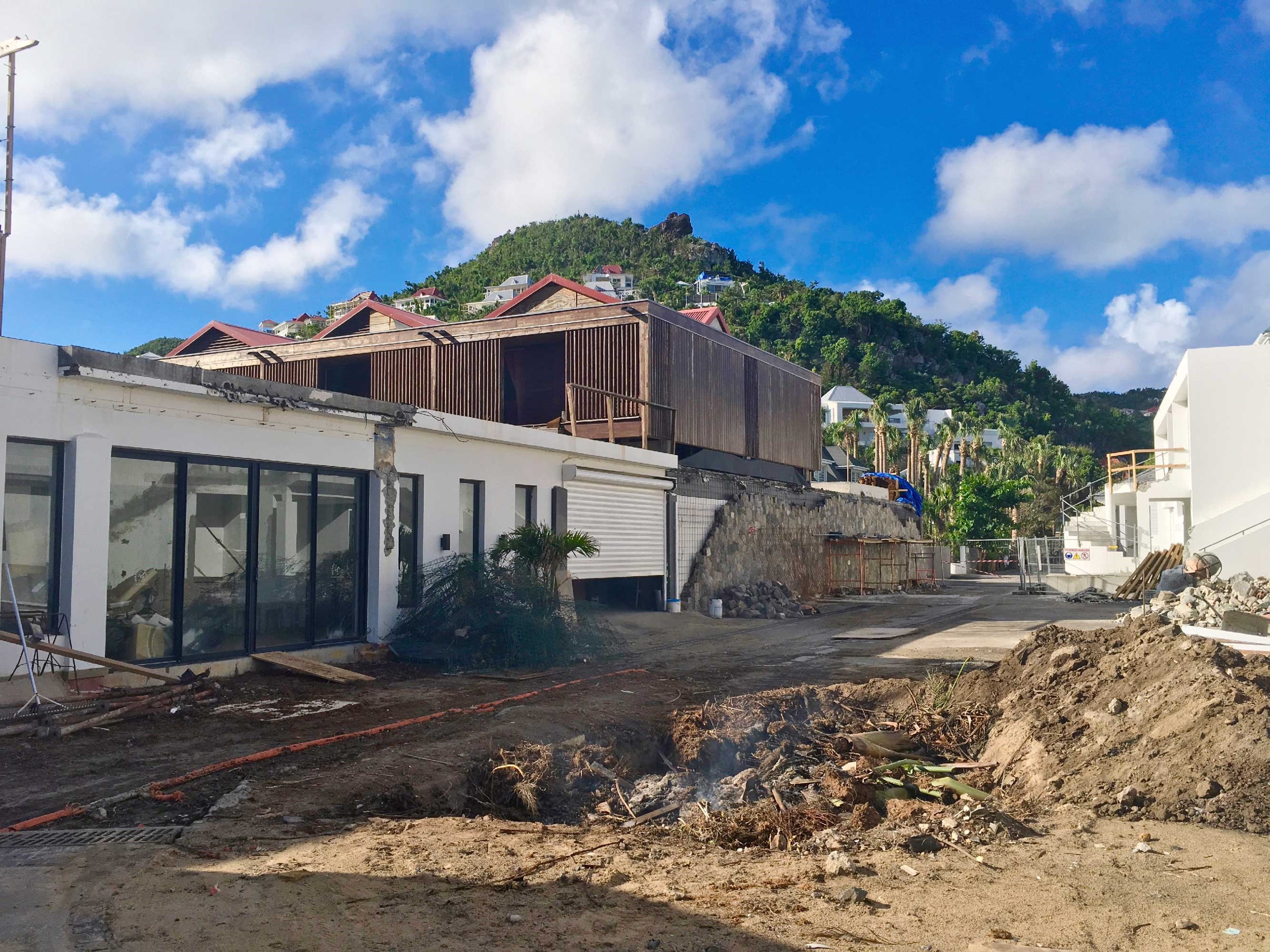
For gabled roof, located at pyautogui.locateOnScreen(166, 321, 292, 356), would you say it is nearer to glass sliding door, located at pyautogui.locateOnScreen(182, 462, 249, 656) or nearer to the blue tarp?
glass sliding door, located at pyautogui.locateOnScreen(182, 462, 249, 656)

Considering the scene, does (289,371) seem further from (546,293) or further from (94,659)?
(94,659)

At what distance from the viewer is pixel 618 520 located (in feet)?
63.9

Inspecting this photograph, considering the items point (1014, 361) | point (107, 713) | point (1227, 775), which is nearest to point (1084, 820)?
point (1227, 775)

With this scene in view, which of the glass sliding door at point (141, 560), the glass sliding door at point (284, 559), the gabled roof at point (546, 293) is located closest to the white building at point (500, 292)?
the gabled roof at point (546, 293)

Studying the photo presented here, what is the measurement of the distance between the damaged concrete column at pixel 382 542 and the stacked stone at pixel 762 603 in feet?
33.1

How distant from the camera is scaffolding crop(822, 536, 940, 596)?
98.3ft

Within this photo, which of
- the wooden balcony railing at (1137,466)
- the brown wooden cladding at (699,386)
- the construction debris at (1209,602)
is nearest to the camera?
the construction debris at (1209,602)

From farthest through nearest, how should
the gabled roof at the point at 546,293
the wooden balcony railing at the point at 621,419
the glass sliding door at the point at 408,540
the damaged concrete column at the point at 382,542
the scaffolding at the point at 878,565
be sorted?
the scaffolding at the point at 878,565 → the gabled roof at the point at 546,293 → the wooden balcony railing at the point at 621,419 → the glass sliding door at the point at 408,540 → the damaged concrete column at the point at 382,542

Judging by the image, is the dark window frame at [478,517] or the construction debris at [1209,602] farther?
the dark window frame at [478,517]

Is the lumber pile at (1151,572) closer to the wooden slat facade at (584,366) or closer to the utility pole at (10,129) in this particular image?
the wooden slat facade at (584,366)

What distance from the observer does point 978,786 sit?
727cm

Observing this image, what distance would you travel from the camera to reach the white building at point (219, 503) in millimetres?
9594

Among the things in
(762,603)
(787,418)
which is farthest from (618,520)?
(787,418)

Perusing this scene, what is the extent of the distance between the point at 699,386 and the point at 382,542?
1324 centimetres
